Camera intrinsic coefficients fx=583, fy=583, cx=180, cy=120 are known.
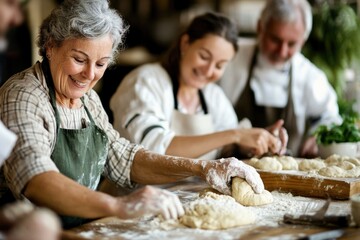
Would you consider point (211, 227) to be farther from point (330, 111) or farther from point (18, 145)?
point (330, 111)

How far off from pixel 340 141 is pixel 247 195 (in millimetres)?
1189

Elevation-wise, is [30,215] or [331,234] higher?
[30,215]

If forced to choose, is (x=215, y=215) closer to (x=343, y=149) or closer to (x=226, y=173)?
(x=226, y=173)

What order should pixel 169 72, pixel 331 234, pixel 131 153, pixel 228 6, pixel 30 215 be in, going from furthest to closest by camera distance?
pixel 228 6
pixel 169 72
pixel 131 153
pixel 331 234
pixel 30 215

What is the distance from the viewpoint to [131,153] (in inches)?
105

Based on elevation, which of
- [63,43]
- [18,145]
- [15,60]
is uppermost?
[63,43]

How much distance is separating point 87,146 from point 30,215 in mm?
1109

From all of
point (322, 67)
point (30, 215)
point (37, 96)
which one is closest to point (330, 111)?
point (322, 67)

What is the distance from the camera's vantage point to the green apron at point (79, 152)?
7.64ft

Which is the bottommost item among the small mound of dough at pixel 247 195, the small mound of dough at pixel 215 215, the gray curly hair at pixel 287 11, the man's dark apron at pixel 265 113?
the man's dark apron at pixel 265 113

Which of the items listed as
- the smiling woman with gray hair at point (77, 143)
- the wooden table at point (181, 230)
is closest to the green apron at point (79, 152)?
the smiling woman with gray hair at point (77, 143)

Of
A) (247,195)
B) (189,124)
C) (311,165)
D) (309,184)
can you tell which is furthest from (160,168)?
(189,124)

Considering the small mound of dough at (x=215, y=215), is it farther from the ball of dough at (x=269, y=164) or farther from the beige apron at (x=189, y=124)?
the beige apron at (x=189, y=124)

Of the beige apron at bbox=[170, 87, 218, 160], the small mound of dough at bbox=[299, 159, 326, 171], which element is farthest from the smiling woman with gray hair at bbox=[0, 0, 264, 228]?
the beige apron at bbox=[170, 87, 218, 160]
